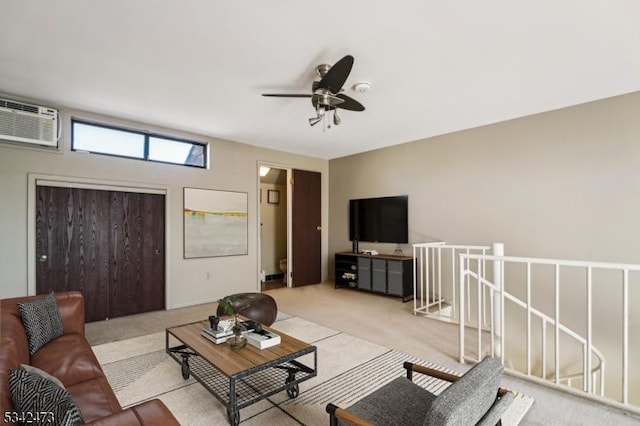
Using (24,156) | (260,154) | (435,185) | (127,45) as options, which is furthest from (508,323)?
(24,156)

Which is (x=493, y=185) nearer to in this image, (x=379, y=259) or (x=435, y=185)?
(x=435, y=185)

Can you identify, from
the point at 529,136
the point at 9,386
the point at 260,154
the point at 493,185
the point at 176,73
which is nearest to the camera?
the point at 9,386

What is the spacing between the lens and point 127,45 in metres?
2.54

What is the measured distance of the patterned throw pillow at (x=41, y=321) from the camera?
2156 millimetres

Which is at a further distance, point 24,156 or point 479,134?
point 479,134

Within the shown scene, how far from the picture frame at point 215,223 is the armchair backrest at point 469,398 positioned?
4500 mm

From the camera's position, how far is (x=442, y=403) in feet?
3.52

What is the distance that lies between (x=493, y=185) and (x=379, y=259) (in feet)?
6.86

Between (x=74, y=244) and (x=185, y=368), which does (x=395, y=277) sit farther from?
(x=74, y=244)

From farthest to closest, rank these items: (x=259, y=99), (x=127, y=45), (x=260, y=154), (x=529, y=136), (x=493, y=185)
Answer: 1. (x=260, y=154)
2. (x=493, y=185)
3. (x=529, y=136)
4. (x=259, y=99)
5. (x=127, y=45)

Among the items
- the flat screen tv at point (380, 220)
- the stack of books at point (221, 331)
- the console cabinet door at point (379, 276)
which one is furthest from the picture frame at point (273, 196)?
the stack of books at point (221, 331)

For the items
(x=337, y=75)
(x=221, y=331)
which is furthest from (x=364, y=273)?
(x=337, y=75)

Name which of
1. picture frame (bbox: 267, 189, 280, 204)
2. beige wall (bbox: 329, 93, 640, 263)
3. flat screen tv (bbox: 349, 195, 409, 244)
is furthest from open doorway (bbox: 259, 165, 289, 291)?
beige wall (bbox: 329, 93, 640, 263)

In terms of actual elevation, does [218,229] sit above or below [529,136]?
below
